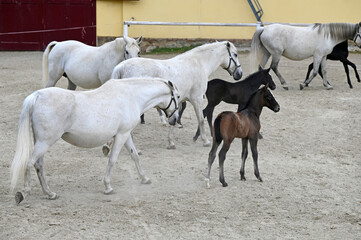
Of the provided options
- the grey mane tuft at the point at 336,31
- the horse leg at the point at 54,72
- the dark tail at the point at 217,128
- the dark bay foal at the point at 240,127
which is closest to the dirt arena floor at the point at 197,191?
the dark bay foal at the point at 240,127

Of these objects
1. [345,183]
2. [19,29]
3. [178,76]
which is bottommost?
[19,29]

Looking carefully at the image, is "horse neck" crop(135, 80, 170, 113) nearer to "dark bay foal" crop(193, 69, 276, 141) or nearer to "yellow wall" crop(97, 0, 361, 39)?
"dark bay foal" crop(193, 69, 276, 141)

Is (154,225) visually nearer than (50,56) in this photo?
Yes

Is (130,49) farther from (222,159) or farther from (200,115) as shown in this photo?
(222,159)

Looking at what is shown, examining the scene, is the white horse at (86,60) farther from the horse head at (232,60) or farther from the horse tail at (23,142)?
the horse tail at (23,142)

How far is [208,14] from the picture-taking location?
1984 cm

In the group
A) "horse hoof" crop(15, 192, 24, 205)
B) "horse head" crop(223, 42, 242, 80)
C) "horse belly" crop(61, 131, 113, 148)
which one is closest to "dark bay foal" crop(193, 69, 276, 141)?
"horse head" crop(223, 42, 242, 80)

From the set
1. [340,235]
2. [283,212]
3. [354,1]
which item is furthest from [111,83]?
[354,1]

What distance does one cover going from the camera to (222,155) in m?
7.39

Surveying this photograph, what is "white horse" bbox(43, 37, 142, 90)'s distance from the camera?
990 cm

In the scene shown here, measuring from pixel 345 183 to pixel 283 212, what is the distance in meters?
1.47

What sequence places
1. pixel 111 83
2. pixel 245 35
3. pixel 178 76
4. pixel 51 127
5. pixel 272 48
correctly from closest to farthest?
pixel 51 127 < pixel 111 83 < pixel 178 76 < pixel 272 48 < pixel 245 35

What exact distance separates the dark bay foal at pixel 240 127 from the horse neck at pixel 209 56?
1.93 m

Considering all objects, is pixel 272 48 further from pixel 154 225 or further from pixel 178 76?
pixel 154 225
